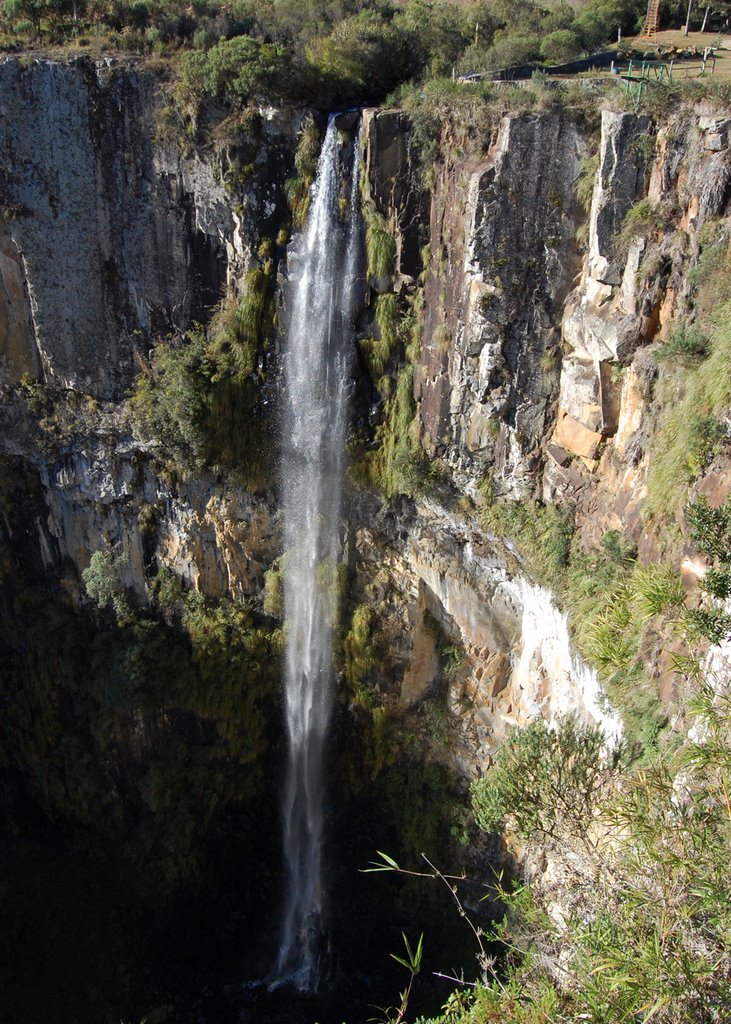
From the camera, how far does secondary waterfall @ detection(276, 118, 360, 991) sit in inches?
522

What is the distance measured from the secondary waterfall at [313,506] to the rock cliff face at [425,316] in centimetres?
61

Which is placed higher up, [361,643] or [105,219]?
[105,219]

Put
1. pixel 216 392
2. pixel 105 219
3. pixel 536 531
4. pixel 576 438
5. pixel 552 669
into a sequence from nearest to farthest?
pixel 576 438 < pixel 536 531 < pixel 552 669 < pixel 105 219 < pixel 216 392

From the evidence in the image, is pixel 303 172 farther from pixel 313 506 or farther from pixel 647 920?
pixel 647 920

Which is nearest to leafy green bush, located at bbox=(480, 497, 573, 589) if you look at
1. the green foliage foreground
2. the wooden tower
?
the green foliage foreground

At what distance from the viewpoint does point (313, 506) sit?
48.6 ft

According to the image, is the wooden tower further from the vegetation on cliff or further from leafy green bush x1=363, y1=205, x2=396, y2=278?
leafy green bush x1=363, y1=205, x2=396, y2=278

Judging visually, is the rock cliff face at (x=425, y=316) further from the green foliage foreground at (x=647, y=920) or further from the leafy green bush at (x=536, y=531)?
the green foliage foreground at (x=647, y=920)

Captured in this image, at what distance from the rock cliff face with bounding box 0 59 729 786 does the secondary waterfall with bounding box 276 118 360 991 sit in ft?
2.00

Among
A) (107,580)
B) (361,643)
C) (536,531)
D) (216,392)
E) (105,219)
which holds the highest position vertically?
(105,219)

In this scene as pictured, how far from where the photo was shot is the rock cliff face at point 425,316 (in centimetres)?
1103

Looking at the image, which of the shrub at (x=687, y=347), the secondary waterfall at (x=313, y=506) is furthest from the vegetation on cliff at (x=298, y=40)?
the shrub at (x=687, y=347)

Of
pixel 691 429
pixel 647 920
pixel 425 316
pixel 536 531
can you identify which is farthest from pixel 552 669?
pixel 647 920

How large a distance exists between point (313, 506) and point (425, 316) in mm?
4230
